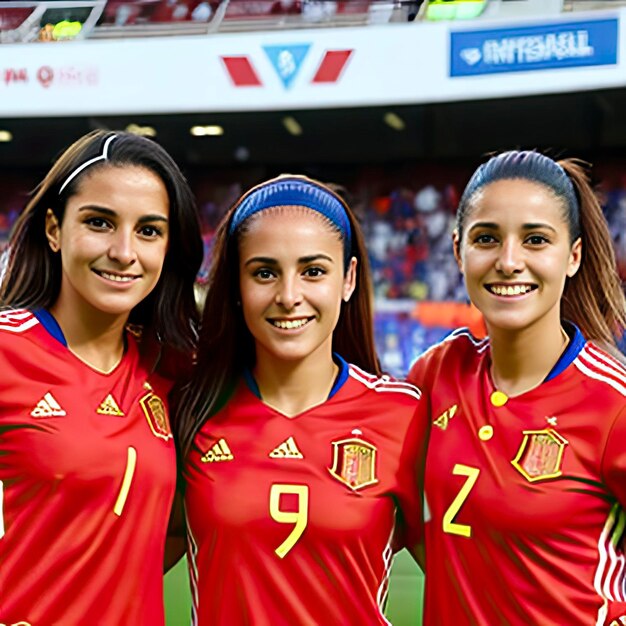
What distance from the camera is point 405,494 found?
2.40 m

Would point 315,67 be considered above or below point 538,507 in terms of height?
above

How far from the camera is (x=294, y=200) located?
2.41 m

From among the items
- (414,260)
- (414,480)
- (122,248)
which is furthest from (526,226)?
(414,260)

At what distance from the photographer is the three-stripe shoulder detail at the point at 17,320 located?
2256mm

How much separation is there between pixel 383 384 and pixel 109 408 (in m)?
0.74

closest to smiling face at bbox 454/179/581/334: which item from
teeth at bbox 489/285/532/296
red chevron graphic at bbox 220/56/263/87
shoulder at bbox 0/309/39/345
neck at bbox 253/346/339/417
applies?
teeth at bbox 489/285/532/296

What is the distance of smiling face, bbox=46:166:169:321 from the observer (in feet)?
7.36

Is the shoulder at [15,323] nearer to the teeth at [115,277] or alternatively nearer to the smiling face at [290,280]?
the teeth at [115,277]

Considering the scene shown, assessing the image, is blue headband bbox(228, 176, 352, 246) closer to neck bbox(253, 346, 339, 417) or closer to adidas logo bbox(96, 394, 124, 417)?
neck bbox(253, 346, 339, 417)


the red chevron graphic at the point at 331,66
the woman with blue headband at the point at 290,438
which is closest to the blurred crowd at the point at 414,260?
the red chevron graphic at the point at 331,66

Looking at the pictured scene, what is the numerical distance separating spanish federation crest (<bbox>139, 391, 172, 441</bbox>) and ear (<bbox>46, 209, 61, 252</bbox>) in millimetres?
448

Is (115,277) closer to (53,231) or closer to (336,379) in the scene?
(53,231)

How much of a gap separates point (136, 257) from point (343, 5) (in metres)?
9.60

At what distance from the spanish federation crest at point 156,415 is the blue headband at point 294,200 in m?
0.49
